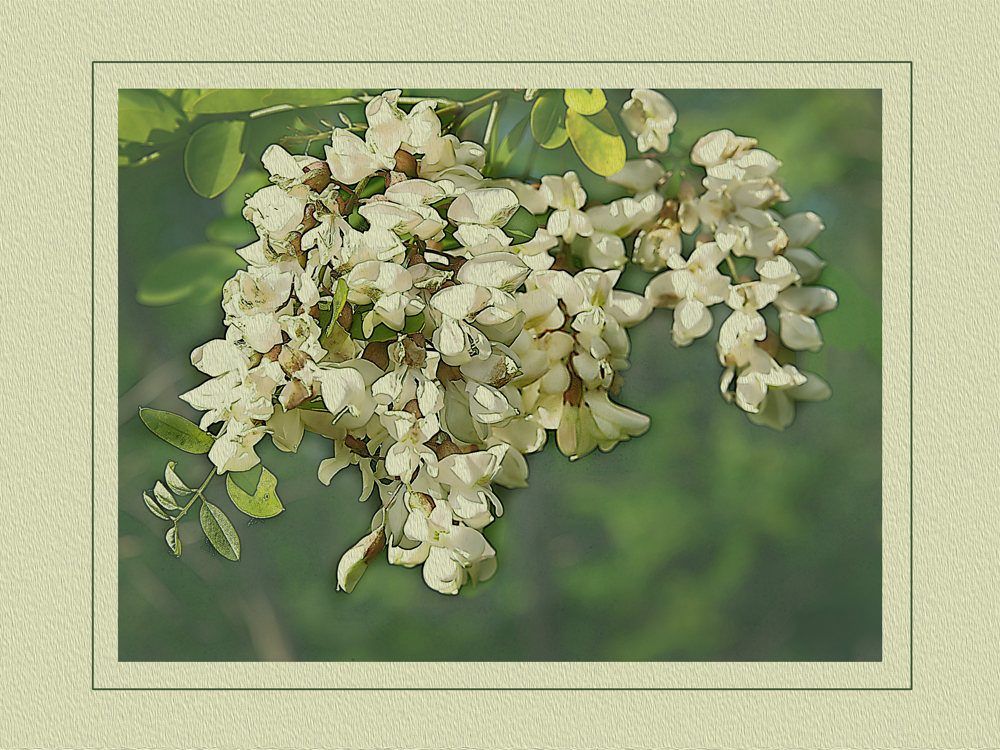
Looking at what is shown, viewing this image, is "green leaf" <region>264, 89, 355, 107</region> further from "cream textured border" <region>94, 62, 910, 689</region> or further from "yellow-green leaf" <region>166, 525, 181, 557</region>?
"yellow-green leaf" <region>166, 525, 181, 557</region>

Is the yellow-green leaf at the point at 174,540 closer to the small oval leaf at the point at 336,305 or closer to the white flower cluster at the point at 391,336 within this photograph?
the white flower cluster at the point at 391,336

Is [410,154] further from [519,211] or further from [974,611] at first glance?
[974,611]

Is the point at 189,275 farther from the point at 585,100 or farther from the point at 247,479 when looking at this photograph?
the point at 585,100

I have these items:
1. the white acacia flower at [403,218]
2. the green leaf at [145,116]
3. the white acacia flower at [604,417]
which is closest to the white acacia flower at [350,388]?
the white acacia flower at [403,218]

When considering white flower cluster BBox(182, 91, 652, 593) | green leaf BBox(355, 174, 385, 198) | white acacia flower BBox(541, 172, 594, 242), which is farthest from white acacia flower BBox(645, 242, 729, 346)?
green leaf BBox(355, 174, 385, 198)

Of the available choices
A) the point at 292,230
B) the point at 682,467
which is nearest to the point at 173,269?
the point at 292,230
